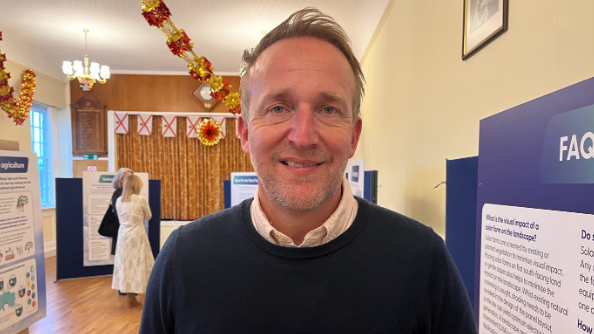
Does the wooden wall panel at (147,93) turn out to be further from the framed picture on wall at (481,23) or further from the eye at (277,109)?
the eye at (277,109)

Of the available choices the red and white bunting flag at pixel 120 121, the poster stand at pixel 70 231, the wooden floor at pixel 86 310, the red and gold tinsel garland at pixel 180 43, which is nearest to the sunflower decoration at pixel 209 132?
the red and white bunting flag at pixel 120 121

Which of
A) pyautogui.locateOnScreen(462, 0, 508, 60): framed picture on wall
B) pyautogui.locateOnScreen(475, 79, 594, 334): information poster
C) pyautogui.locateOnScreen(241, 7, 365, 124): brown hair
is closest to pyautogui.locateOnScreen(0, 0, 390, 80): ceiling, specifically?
pyautogui.locateOnScreen(462, 0, 508, 60): framed picture on wall

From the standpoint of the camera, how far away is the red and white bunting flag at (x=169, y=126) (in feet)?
23.9

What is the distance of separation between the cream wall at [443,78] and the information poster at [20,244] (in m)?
2.78

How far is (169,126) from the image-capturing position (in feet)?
23.9

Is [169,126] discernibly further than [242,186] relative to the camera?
Yes

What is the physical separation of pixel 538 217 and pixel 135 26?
537 centimetres

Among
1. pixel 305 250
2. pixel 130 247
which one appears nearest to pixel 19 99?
pixel 130 247

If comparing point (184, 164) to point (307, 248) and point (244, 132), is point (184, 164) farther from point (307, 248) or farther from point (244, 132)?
point (307, 248)

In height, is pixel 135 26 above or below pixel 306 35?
above

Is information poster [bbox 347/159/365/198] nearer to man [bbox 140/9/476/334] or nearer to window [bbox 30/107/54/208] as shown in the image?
man [bbox 140/9/476/334]

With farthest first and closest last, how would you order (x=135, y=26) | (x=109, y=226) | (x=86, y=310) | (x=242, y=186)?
(x=135, y=26), (x=242, y=186), (x=109, y=226), (x=86, y=310)

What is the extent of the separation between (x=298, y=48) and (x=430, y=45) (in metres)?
1.58

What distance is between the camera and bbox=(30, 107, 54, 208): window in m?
6.34
